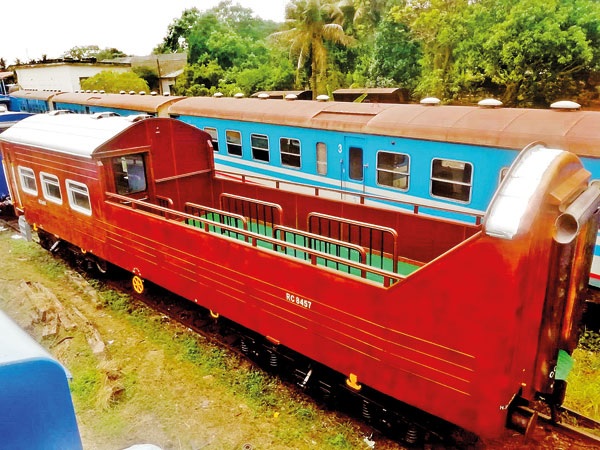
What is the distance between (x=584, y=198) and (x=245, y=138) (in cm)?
1014

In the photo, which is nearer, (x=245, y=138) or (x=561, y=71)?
(x=245, y=138)

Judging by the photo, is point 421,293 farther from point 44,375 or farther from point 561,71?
point 561,71

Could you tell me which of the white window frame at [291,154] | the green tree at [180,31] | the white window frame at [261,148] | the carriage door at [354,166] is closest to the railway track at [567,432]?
the carriage door at [354,166]

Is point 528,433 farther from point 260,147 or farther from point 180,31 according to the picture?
point 180,31

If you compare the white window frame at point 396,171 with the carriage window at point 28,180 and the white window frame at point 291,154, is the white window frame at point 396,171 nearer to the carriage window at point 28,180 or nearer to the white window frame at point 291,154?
the white window frame at point 291,154

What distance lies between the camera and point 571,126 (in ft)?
24.5

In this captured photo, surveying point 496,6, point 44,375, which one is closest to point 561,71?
point 496,6

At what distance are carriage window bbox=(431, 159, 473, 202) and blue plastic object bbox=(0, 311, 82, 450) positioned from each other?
7.47 meters

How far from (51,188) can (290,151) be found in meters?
5.39

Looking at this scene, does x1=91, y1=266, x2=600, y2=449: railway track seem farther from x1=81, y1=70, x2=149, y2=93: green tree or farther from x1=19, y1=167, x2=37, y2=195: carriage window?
x1=81, y1=70, x2=149, y2=93: green tree

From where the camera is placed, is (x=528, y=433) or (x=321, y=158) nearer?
(x=528, y=433)

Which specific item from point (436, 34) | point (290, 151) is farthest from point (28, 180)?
point (436, 34)

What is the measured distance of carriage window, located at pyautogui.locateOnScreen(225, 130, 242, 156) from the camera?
1332cm

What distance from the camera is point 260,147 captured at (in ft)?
41.5
